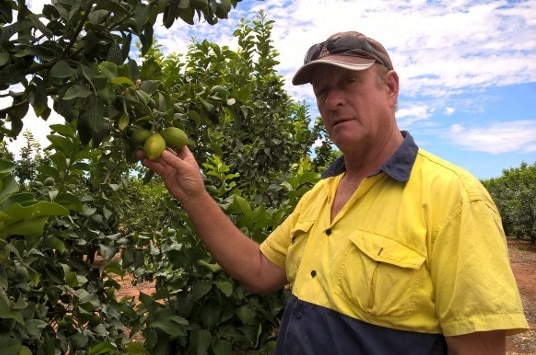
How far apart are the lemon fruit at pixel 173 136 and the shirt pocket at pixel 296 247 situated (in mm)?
509

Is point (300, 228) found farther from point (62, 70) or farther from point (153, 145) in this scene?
point (62, 70)

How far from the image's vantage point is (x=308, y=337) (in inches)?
57.8

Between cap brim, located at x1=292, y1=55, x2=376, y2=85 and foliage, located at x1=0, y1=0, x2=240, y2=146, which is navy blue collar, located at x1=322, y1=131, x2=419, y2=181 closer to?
cap brim, located at x1=292, y1=55, x2=376, y2=85

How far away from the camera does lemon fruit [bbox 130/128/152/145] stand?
1.48 m

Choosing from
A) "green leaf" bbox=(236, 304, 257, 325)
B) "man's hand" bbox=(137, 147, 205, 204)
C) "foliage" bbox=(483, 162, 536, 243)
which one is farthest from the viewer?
"foliage" bbox=(483, 162, 536, 243)

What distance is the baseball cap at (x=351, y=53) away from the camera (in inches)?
62.5

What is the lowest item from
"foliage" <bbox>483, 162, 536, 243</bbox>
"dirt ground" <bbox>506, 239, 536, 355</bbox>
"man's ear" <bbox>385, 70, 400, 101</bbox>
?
"dirt ground" <bbox>506, 239, 536, 355</bbox>

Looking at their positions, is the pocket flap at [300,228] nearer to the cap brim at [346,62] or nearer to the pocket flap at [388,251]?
the pocket flap at [388,251]

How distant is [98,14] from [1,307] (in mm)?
767

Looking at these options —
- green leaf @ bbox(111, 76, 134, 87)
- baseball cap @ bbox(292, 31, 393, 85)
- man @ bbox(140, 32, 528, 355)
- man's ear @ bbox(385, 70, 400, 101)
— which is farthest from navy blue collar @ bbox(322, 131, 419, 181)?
green leaf @ bbox(111, 76, 134, 87)

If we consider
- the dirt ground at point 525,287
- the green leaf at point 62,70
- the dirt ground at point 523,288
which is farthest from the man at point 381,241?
the dirt ground at point 525,287

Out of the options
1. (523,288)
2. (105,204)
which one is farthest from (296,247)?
(523,288)

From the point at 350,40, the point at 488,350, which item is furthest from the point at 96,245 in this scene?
the point at 488,350

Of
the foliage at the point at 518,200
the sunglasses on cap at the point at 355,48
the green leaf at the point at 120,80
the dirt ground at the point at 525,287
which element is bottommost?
the dirt ground at the point at 525,287
